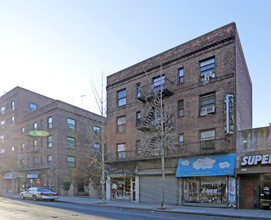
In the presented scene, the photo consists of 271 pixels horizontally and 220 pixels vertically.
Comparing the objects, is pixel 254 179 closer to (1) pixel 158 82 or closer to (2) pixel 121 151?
(1) pixel 158 82

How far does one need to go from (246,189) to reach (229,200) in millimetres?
1517

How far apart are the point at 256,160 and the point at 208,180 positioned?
13.2 feet

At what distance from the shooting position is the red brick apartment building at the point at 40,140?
3631 cm

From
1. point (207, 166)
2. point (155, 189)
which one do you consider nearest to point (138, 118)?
point (155, 189)

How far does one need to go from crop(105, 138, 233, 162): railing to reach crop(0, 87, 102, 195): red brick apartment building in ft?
28.5

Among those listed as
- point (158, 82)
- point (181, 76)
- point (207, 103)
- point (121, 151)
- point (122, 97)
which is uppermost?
point (181, 76)

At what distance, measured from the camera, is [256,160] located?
1700cm

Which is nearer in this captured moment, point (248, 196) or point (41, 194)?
point (248, 196)

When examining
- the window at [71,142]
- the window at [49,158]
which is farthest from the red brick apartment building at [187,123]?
the window at [49,158]

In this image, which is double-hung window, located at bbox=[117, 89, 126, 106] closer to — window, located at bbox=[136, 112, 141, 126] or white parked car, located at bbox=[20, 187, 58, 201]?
window, located at bbox=[136, 112, 141, 126]

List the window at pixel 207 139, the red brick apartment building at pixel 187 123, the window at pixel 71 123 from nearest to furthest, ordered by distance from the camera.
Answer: the red brick apartment building at pixel 187 123 < the window at pixel 207 139 < the window at pixel 71 123

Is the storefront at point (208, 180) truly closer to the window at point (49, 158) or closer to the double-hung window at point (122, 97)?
the double-hung window at point (122, 97)

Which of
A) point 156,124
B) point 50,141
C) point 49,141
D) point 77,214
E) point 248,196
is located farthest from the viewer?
point 49,141

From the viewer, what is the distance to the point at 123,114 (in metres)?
26.7
